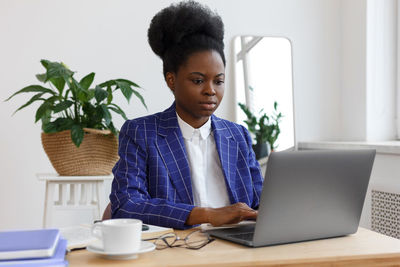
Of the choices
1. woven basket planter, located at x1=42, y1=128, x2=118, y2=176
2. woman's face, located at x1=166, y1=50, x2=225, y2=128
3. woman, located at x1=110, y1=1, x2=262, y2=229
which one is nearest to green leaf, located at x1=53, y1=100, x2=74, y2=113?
woven basket planter, located at x1=42, y1=128, x2=118, y2=176

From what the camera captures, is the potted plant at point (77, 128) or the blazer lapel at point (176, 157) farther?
the potted plant at point (77, 128)

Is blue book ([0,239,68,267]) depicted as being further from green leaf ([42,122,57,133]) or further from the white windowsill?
the white windowsill

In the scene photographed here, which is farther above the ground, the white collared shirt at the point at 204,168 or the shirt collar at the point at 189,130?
the shirt collar at the point at 189,130

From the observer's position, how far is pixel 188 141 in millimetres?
1678

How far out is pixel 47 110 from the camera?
241 cm

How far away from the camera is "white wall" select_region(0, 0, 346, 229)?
2779 millimetres

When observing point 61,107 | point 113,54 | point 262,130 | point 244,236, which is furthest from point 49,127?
point 244,236

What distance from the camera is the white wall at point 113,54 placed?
109 inches

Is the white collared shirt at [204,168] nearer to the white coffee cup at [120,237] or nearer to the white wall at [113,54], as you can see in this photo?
the white coffee cup at [120,237]

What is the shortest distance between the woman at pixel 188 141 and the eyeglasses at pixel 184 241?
0.26m

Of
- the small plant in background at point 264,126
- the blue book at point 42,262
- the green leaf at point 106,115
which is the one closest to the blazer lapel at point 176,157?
the blue book at point 42,262

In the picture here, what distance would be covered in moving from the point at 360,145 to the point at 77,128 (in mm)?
1505

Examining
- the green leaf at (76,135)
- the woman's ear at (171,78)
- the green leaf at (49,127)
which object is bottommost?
the green leaf at (76,135)

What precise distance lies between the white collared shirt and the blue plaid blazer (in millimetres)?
31
